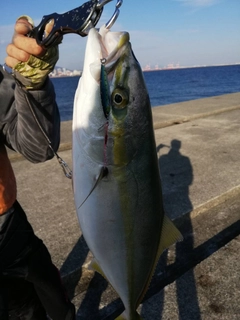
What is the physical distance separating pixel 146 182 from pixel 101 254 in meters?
0.39

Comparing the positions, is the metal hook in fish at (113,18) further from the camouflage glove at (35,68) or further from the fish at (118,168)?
the camouflage glove at (35,68)

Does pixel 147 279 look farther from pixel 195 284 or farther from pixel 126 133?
pixel 195 284

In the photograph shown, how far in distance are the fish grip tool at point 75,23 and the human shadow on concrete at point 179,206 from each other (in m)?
2.04

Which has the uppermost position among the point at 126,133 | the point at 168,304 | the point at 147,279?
the point at 126,133

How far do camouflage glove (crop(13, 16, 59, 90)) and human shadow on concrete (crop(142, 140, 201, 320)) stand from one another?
1.88 m

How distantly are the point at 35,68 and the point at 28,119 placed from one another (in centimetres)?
33

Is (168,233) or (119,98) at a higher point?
(119,98)

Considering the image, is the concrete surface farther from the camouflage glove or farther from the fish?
the camouflage glove

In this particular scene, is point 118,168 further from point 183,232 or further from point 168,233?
point 183,232

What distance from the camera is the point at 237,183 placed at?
4367 millimetres

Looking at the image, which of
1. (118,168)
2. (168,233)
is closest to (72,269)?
(168,233)

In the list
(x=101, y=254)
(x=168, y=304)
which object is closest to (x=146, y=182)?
(x=101, y=254)

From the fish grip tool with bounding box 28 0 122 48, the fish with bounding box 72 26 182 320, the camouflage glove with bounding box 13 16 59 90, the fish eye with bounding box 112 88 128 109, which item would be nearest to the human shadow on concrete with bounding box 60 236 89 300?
the fish with bounding box 72 26 182 320

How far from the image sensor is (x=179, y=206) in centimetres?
380
